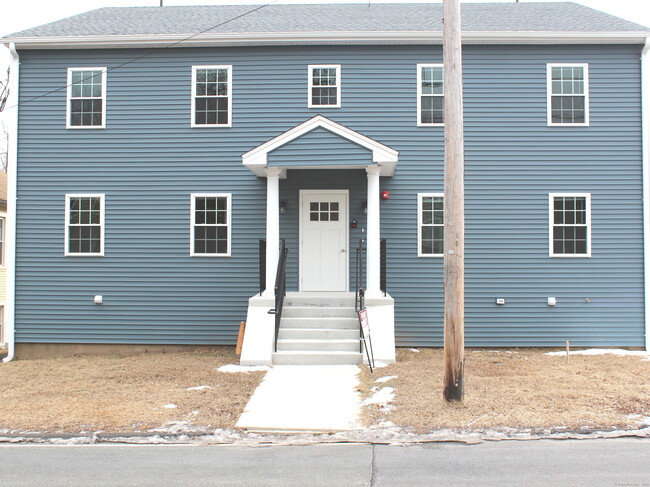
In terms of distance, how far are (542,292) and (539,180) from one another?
2.27 meters

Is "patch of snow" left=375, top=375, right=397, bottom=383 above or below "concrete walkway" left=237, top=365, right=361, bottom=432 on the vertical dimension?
above

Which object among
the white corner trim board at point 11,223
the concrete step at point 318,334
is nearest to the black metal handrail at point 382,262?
the concrete step at point 318,334

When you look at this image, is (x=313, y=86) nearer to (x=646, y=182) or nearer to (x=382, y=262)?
(x=382, y=262)

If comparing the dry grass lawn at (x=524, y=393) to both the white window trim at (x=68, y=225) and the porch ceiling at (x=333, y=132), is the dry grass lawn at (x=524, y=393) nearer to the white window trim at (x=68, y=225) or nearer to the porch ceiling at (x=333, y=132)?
the porch ceiling at (x=333, y=132)

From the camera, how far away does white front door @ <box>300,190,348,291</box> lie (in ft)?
37.7

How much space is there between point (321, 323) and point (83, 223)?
5.61 metres

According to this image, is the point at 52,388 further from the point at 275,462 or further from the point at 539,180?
the point at 539,180

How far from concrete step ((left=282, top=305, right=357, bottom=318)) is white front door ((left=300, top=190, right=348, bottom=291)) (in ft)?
3.86

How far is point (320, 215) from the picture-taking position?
11586mm

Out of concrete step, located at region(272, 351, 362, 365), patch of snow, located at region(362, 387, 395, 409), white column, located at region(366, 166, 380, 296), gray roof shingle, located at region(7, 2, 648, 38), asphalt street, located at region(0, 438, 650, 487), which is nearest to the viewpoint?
asphalt street, located at region(0, 438, 650, 487)

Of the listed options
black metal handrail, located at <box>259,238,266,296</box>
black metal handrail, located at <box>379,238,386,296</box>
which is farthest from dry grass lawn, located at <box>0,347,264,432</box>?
black metal handrail, located at <box>379,238,386,296</box>

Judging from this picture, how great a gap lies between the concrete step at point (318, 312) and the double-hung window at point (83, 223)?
4.42 metres

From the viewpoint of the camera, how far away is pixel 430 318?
11289mm

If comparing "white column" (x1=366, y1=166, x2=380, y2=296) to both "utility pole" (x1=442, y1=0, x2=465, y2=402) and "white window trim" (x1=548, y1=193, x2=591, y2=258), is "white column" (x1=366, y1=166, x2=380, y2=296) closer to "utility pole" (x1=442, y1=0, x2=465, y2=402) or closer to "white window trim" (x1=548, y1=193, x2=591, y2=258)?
"utility pole" (x1=442, y1=0, x2=465, y2=402)
